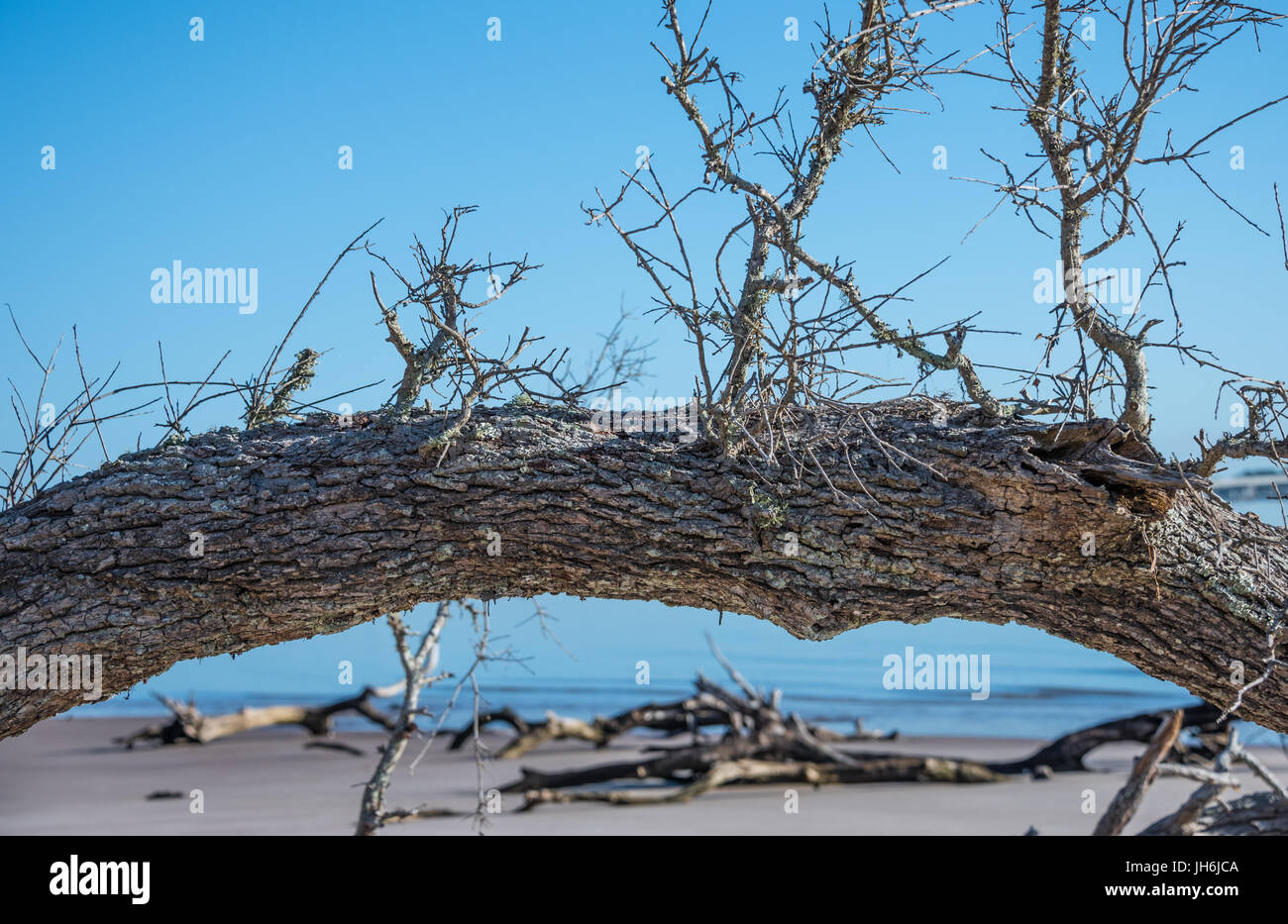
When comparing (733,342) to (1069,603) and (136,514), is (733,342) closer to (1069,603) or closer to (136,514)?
(1069,603)

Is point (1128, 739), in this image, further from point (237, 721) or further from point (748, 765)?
point (237, 721)

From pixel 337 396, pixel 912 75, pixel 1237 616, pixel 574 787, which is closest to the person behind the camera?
pixel 1237 616

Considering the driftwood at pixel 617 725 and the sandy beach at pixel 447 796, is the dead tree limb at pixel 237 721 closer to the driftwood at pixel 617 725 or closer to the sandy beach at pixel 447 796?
the sandy beach at pixel 447 796

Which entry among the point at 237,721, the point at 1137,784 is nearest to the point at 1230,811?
the point at 1137,784

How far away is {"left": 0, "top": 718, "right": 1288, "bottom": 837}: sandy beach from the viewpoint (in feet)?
27.6

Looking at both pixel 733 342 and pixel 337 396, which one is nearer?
pixel 733 342

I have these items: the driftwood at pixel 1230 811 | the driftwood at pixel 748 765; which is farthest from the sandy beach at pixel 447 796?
the driftwood at pixel 1230 811

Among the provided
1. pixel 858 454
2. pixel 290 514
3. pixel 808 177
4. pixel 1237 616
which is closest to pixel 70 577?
pixel 290 514

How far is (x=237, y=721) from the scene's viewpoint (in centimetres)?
1180

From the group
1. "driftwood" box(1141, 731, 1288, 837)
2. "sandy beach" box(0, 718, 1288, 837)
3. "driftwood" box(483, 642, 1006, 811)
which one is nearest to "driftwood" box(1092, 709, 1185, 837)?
"driftwood" box(1141, 731, 1288, 837)

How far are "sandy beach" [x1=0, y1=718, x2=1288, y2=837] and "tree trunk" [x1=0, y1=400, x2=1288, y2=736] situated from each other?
14.4ft

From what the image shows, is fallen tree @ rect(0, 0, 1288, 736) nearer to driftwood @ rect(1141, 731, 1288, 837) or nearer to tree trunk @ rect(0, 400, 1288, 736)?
tree trunk @ rect(0, 400, 1288, 736)
